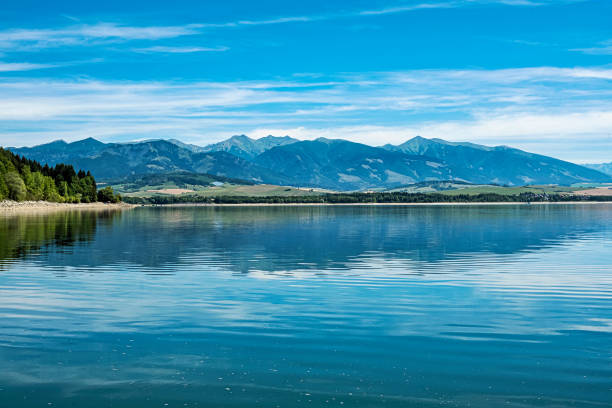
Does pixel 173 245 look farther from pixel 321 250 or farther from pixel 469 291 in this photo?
pixel 469 291

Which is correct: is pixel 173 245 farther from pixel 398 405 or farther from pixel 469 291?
pixel 398 405

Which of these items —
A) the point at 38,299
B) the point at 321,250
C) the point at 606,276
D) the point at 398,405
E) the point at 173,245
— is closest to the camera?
the point at 398,405

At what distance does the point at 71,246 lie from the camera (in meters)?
75.8

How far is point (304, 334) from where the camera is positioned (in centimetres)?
2770

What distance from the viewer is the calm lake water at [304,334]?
65.1 ft

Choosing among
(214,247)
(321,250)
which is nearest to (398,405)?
(321,250)

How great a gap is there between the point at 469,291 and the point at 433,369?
19.5 metres

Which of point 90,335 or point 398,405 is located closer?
point 398,405

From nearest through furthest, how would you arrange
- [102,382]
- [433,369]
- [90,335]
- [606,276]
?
1. [102,382]
2. [433,369]
3. [90,335]
4. [606,276]

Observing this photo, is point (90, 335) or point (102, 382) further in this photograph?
point (90, 335)

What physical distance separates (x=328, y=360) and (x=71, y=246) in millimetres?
60679

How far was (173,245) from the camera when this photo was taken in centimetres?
8144

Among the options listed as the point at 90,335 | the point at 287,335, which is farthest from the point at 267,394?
the point at 90,335

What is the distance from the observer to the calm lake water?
19.8 meters
